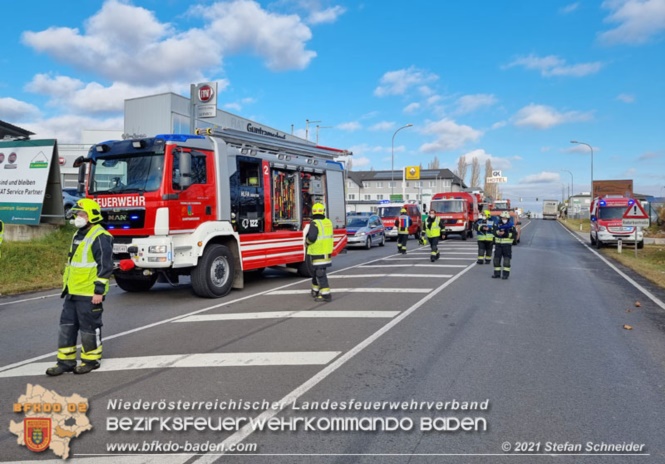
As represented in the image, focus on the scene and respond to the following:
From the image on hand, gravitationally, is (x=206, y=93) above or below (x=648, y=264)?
above

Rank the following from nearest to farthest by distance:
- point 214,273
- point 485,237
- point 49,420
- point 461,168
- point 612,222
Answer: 1. point 49,420
2. point 214,273
3. point 485,237
4. point 612,222
5. point 461,168

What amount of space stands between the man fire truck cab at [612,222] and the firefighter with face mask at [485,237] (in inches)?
434

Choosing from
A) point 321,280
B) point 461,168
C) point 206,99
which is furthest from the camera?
point 461,168

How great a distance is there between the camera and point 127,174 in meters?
8.99

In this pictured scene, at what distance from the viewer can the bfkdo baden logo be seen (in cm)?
360

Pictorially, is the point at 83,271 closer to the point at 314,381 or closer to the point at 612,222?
the point at 314,381

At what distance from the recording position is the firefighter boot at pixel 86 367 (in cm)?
509

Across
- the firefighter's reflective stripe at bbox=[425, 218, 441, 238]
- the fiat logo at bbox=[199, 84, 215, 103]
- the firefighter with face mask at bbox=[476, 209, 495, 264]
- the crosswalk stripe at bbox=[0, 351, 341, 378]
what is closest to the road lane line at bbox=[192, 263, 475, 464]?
the crosswalk stripe at bbox=[0, 351, 341, 378]

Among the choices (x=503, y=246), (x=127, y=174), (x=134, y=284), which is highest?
(x=127, y=174)

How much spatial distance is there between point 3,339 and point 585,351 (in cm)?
747

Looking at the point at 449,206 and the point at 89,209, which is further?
the point at 449,206

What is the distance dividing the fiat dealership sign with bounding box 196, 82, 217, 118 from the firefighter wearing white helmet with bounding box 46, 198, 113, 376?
13533 millimetres

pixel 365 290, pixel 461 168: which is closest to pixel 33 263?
pixel 365 290

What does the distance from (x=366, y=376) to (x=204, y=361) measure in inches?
71.3
